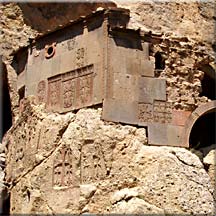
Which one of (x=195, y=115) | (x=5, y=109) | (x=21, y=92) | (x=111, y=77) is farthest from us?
(x=5, y=109)

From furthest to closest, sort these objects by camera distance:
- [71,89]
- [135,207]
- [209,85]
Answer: [209,85] < [71,89] < [135,207]

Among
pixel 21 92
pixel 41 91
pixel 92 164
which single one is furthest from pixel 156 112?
pixel 21 92

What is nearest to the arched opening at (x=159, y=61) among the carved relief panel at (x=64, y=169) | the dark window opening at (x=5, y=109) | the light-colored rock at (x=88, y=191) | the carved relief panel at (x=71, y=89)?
the carved relief panel at (x=71, y=89)

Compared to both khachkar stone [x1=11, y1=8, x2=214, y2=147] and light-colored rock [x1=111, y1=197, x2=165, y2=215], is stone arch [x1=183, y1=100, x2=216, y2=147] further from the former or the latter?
light-colored rock [x1=111, y1=197, x2=165, y2=215]

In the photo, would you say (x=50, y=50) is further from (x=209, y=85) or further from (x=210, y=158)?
(x=210, y=158)

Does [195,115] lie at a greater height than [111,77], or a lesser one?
lesser

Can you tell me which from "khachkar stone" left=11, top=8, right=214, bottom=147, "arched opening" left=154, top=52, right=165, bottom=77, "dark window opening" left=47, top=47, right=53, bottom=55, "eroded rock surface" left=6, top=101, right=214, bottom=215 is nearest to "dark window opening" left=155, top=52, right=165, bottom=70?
"arched opening" left=154, top=52, right=165, bottom=77

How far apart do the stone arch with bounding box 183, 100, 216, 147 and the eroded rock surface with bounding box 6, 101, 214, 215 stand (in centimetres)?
35

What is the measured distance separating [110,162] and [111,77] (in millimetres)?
1634

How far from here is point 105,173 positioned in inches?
550

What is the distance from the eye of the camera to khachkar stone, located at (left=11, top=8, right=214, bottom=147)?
1456 centimetres

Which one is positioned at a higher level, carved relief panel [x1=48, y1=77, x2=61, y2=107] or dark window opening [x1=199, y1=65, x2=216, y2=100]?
dark window opening [x1=199, y1=65, x2=216, y2=100]

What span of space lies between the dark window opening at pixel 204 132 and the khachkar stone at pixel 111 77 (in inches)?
63.5

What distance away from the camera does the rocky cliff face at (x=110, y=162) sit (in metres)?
13.8
